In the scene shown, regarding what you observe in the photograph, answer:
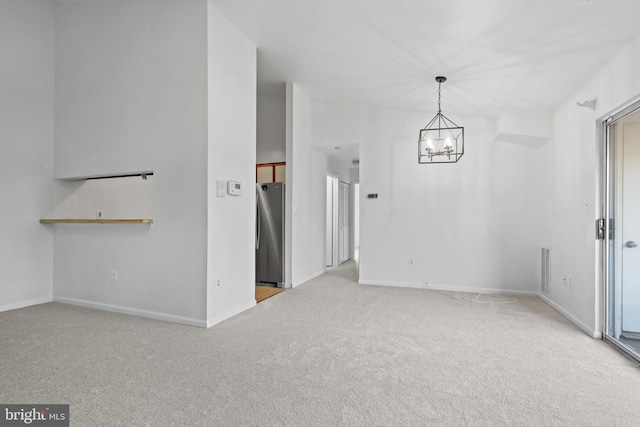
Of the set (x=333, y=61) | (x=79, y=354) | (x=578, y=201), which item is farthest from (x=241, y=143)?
(x=578, y=201)

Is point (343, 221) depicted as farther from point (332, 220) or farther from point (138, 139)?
point (138, 139)

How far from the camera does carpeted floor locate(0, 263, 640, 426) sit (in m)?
1.81

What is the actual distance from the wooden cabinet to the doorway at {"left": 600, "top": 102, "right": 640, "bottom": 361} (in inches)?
160

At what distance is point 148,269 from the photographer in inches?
139

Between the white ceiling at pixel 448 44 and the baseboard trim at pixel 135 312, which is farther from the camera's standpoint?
the baseboard trim at pixel 135 312

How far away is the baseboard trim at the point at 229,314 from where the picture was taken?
325cm

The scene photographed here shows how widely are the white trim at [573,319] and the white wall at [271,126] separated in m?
4.23

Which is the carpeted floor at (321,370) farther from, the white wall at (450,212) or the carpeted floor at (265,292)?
the white wall at (450,212)

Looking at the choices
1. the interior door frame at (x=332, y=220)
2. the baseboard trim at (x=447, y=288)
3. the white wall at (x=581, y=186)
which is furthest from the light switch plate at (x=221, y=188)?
the white wall at (x=581, y=186)

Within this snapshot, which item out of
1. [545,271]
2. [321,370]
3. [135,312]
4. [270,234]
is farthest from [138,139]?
[545,271]

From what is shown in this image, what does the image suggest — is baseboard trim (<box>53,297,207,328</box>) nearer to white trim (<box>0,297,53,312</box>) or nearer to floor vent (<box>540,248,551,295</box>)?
Answer: white trim (<box>0,297,53,312</box>)

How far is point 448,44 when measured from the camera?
3.10 m

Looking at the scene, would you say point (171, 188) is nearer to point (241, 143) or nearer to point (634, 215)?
point (241, 143)

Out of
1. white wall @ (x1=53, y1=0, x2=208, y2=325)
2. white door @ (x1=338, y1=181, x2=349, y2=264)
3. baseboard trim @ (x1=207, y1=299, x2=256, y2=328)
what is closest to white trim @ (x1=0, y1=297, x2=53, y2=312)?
white wall @ (x1=53, y1=0, x2=208, y2=325)
